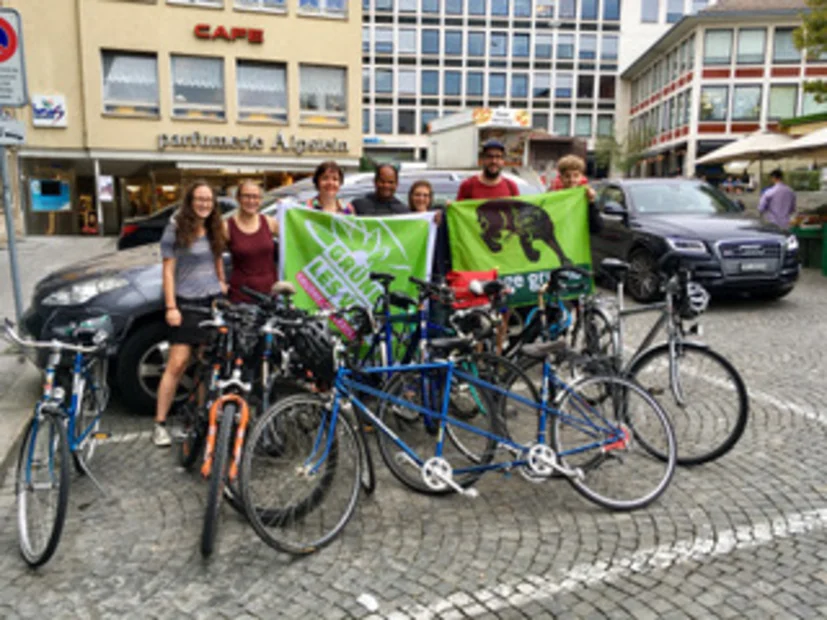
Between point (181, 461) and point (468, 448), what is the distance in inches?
73.0

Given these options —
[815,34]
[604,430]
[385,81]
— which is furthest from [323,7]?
[385,81]

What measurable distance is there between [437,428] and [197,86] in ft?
77.9

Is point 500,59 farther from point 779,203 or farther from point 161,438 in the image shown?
point 161,438

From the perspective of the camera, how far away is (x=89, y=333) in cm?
379

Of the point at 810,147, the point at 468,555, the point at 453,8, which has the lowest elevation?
the point at 468,555

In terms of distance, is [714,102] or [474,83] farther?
[474,83]

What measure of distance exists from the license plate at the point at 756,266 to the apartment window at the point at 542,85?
63.6 meters

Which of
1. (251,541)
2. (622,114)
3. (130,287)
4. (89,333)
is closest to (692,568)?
(251,541)

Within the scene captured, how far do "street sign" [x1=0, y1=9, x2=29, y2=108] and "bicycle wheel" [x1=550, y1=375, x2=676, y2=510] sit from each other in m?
5.34

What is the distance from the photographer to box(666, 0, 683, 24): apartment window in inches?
2731

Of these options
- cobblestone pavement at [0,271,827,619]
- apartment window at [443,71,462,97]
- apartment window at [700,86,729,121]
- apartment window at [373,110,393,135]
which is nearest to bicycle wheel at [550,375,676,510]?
cobblestone pavement at [0,271,827,619]

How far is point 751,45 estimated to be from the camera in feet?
155

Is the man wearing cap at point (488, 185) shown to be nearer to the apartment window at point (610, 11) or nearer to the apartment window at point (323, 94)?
the apartment window at point (323, 94)

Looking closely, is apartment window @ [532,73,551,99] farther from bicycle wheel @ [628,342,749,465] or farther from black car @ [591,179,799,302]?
bicycle wheel @ [628,342,749,465]
